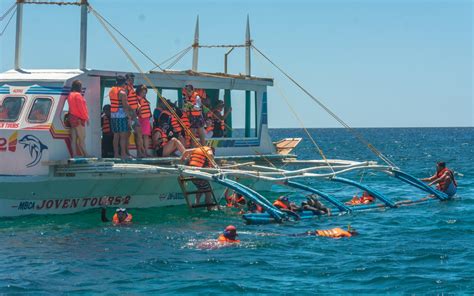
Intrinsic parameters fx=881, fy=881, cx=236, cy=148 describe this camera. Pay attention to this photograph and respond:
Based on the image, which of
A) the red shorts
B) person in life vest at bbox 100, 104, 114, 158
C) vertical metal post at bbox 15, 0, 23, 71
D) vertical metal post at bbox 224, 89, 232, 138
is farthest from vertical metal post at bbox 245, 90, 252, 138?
vertical metal post at bbox 15, 0, 23, 71

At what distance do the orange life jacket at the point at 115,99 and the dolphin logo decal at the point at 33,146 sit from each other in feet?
6.52

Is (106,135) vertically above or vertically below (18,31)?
below

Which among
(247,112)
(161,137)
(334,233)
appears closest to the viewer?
(334,233)

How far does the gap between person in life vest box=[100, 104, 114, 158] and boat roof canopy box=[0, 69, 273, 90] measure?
0.76m

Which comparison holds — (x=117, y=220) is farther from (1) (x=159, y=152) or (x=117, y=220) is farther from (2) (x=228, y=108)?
(2) (x=228, y=108)

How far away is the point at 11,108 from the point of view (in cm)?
2083

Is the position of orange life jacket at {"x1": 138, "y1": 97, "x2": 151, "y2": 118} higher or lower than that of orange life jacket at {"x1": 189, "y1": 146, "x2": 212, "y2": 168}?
higher

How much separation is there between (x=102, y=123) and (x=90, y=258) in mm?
6324

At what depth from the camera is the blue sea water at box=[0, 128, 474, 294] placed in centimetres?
1462

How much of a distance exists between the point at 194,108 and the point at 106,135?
2595 mm

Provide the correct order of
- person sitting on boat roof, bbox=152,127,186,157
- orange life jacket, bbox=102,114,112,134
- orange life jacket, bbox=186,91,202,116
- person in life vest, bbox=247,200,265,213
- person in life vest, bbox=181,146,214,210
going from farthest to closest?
orange life jacket, bbox=186,91,202,116
person sitting on boat roof, bbox=152,127,186,157
orange life jacket, bbox=102,114,112,134
person in life vest, bbox=181,146,214,210
person in life vest, bbox=247,200,265,213

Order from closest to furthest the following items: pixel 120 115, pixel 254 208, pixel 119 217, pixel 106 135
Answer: pixel 119 217 → pixel 120 115 → pixel 254 208 → pixel 106 135

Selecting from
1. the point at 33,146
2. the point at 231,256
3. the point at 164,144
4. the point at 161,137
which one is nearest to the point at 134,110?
the point at 161,137

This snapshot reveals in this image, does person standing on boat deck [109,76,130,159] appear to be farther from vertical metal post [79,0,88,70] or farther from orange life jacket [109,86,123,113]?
vertical metal post [79,0,88,70]
